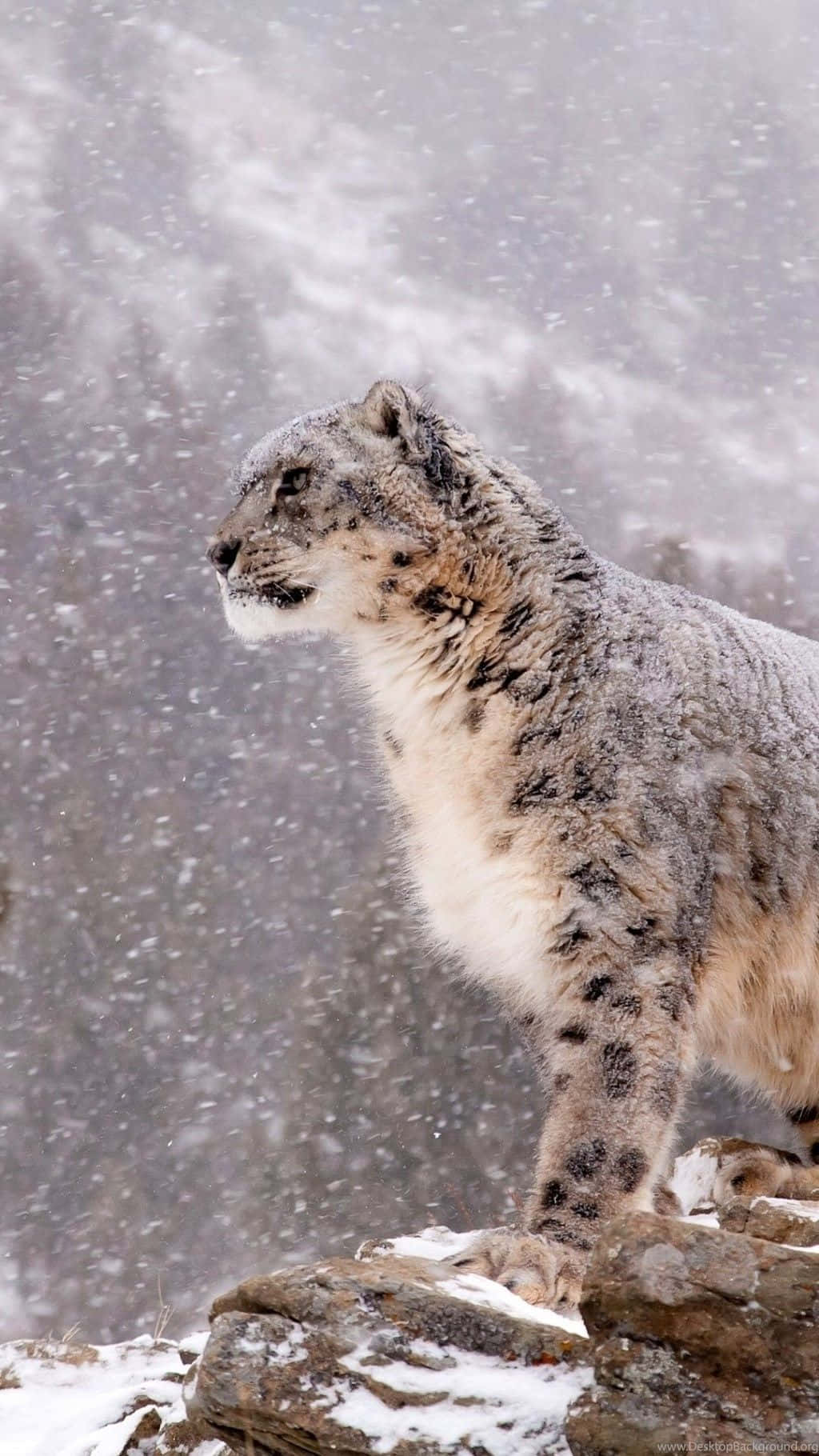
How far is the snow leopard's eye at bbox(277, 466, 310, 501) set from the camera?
4695 mm

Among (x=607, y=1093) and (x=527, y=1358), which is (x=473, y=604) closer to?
(x=607, y=1093)

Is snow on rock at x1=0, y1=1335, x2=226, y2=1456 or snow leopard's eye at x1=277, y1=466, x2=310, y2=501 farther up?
Answer: snow leopard's eye at x1=277, y1=466, x2=310, y2=501

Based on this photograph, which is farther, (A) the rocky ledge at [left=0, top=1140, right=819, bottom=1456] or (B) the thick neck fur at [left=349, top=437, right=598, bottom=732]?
(B) the thick neck fur at [left=349, top=437, right=598, bottom=732]

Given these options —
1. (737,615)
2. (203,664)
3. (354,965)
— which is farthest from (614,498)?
(737,615)

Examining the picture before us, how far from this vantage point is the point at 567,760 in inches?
164

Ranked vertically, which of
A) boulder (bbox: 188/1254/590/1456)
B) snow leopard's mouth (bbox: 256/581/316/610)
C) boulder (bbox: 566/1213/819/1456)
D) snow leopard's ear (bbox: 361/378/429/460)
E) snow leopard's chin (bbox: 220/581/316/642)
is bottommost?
boulder (bbox: 188/1254/590/1456)

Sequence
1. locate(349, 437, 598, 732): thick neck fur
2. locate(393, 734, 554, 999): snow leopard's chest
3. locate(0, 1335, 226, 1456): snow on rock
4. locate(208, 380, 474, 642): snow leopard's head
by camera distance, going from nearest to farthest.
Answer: locate(0, 1335, 226, 1456): snow on rock → locate(393, 734, 554, 999): snow leopard's chest → locate(349, 437, 598, 732): thick neck fur → locate(208, 380, 474, 642): snow leopard's head

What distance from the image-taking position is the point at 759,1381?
231 centimetres

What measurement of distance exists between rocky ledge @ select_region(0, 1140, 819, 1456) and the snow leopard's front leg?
65 centimetres

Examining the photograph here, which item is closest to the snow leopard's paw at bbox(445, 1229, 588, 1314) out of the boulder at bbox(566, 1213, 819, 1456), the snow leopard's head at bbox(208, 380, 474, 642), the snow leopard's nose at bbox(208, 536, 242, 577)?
the boulder at bbox(566, 1213, 819, 1456)

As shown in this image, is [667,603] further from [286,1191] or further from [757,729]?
[286,1191]

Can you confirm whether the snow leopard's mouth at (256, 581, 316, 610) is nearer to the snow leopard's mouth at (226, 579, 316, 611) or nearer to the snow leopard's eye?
the snow leopard's mouth at (226, 579, 316, 611)

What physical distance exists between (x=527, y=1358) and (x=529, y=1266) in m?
0.74

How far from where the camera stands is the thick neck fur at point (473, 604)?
4.49m
